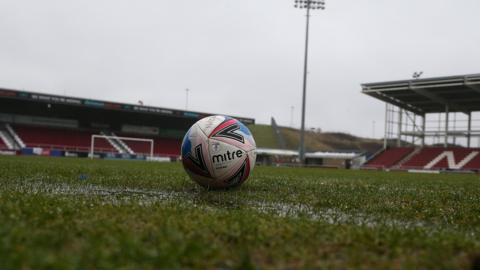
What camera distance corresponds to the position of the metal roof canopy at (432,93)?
4228 centimetres

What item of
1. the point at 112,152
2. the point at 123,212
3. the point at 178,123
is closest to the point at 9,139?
the point at 112,152

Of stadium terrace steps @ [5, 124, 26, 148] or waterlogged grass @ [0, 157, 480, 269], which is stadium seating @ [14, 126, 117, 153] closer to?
stadium terrace steps @ [5, 124, 26, 148]

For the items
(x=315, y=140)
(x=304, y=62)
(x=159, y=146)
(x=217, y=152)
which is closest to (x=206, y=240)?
(x=217, y=152)

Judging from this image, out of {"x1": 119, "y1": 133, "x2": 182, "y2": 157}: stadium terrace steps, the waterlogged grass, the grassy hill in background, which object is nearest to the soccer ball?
the waterlogged grass

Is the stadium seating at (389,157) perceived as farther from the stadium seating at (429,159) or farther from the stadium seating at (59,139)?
the stadium seating at (59,139)

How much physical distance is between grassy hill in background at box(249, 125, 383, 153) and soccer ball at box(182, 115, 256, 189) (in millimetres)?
55985

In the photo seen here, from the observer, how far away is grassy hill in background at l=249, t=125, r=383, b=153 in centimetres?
7754

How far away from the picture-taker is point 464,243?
3230 millimetres

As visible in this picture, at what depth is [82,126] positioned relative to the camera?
187 feet

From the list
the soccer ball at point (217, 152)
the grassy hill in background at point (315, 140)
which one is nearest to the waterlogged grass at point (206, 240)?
the soccer ball at point (217, 152)

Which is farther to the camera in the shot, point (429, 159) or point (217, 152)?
point (429, 159)

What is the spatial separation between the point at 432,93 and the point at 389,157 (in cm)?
873

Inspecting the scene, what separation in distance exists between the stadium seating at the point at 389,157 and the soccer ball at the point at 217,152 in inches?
1715

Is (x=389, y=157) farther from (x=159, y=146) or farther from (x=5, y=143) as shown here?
(x=5, y=143)
